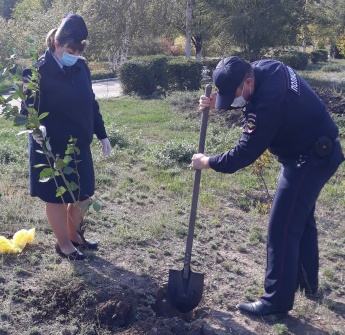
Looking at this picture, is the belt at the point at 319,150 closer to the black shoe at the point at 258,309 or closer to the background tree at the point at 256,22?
the black shoe at the point at 258,309

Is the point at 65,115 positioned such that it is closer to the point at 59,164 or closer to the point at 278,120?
the point at 59,164

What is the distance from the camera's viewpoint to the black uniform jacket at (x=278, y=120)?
3271mm

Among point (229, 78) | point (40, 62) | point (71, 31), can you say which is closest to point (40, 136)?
point (40, 62)

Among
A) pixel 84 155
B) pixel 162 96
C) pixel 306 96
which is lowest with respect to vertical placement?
pixel 162 96

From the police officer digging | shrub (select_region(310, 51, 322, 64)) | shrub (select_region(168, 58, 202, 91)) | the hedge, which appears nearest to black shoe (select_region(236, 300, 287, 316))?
the police officer digging

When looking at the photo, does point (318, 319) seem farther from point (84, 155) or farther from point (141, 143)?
point (141, 143)

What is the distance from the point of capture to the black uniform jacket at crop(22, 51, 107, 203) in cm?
386

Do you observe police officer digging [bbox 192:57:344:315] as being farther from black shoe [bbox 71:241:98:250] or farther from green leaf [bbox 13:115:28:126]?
black shoe [bbox 71:241:98:250]

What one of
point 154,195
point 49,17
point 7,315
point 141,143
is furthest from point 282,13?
point 7,315

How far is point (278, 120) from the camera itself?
3.31 meters

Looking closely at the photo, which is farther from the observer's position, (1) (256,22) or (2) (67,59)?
(1) (256,22)

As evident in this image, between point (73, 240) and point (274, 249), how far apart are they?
166 centimetres

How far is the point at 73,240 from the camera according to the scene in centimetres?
446

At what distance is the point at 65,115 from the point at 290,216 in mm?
1689
